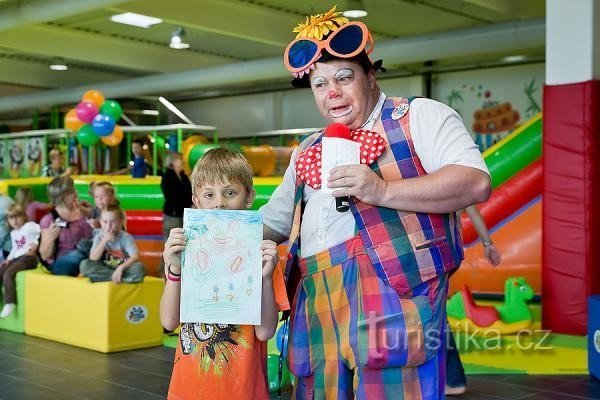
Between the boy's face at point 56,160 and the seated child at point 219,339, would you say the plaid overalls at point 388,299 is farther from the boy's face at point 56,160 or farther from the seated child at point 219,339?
the boy's face at point 56,160

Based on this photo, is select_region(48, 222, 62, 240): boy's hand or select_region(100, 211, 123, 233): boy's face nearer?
select_region(100, 211, 123, 233): boy's face

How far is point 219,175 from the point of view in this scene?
76.2 inches

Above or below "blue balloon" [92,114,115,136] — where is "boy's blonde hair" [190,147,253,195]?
below

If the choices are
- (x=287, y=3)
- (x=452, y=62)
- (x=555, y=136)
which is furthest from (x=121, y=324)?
(x=452, y=62)

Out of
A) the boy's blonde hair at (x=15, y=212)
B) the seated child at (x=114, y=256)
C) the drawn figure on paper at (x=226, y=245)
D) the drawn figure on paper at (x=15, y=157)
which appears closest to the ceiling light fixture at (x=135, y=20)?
the drawn figure on paper at (x=15, y=157)

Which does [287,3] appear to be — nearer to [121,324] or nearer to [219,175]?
[121,324]

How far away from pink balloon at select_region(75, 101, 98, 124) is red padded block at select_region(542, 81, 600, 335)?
6.40 metres

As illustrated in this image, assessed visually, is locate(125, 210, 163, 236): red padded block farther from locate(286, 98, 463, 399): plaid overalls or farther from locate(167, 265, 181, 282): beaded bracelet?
locate(286, 98, 463, 399): plaid overalls

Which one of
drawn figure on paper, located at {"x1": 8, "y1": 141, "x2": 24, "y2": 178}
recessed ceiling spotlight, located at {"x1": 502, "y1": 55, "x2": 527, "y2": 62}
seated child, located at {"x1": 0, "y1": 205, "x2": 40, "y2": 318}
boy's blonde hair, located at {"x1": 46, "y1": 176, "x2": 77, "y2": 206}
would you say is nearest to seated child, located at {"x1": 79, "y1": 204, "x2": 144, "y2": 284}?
boy's blonde hair, located at {"x1": 46, "y1": 176, "x2": 77, "y2": 206}

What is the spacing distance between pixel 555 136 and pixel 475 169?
14.0 ft

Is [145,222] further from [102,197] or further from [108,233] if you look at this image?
[108,233]

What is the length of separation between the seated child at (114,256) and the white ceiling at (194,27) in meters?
3.72

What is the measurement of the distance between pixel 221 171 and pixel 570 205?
13.6 ft

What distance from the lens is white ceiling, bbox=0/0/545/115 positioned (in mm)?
9633
